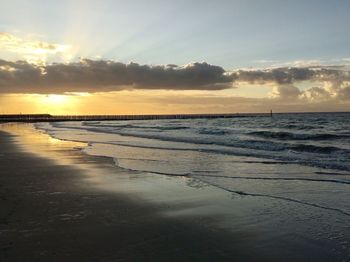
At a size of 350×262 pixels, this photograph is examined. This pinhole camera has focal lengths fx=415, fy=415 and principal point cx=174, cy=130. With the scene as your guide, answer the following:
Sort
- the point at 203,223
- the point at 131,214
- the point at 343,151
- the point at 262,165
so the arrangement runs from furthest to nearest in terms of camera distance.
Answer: the point at 343,151, the point at 262,165, the point at 131,214, the point at 203,223

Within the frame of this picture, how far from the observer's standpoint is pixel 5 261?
17.5ft

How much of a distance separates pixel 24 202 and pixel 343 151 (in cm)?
1832

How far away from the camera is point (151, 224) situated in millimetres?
7371

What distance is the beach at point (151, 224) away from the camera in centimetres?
579

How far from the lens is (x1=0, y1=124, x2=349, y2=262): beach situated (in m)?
5.79

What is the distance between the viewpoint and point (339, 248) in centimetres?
605

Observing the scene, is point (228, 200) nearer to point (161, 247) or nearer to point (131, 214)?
point (131, 214)

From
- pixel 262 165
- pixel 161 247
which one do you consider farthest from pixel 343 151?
pixel 161 247

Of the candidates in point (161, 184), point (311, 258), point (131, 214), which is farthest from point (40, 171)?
point (311, 258)

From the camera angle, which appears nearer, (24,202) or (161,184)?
(24,202)

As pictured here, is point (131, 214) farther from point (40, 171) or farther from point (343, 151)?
point (343, 151)

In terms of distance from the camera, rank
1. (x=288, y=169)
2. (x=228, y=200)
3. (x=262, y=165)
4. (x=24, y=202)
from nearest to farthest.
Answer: (x=24, y=202) → (x=228, y=200) → (x=288, y=169) → (x=262, y=165)

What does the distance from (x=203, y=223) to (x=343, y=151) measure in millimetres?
17197

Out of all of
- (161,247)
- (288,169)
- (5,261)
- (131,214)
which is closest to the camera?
(5,261)
